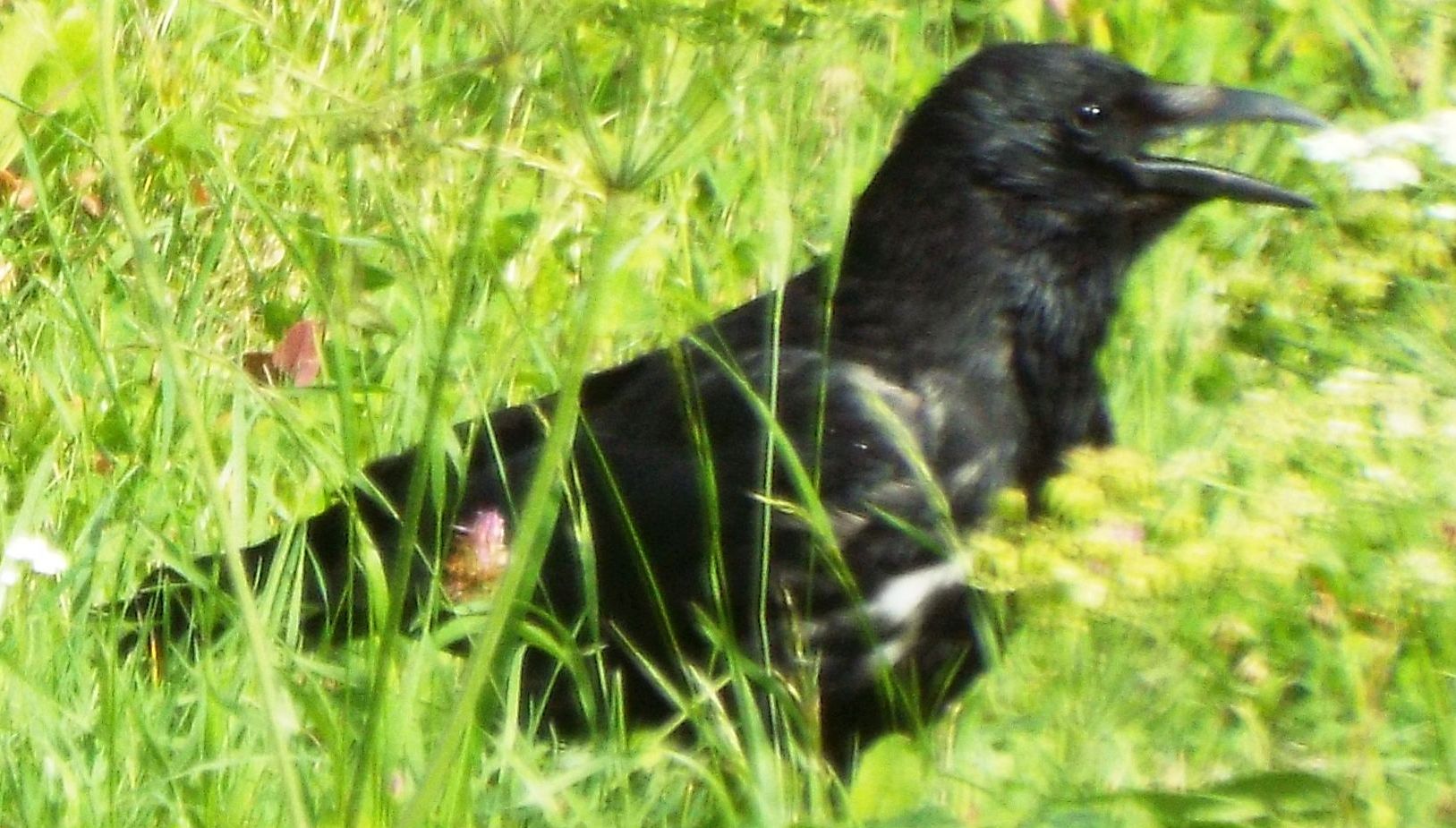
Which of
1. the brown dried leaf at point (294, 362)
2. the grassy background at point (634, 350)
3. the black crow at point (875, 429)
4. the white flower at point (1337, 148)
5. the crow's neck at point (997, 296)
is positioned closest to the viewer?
the grassy background at point (634, 350)

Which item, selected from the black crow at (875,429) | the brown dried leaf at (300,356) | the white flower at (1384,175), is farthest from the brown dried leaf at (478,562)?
the white flower at (1384,175)

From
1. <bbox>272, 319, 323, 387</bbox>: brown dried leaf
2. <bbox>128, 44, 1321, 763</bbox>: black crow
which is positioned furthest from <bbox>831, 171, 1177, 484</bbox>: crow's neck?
<bbox>272, 319, 323, 387</bbox>: brown dried leaf

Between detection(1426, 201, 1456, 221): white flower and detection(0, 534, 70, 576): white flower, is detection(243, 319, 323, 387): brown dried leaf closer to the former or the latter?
detection(0, 534, 70, 576): white flower

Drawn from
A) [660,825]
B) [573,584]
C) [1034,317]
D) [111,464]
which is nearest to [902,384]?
[1034,317]

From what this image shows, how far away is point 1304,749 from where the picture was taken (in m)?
2.98

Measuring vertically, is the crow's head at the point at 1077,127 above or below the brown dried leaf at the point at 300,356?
above

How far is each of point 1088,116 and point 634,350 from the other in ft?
3.38

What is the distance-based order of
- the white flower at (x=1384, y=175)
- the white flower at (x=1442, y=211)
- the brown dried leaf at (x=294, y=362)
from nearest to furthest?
the white flower at (x=1442, y=211), the white flower at (x=1384, y=175), the brown dried leaf at (x=294, y=362)

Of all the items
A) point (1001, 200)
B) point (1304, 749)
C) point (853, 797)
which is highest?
point (1001, 200)

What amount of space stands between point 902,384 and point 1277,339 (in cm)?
97

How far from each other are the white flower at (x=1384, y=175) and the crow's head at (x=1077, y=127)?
420mm

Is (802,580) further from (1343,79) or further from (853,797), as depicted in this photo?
(1343,79)

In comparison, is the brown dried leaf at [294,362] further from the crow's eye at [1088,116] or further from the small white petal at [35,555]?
the crow's eye at [1088,116]

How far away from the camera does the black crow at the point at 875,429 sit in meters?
3.13
